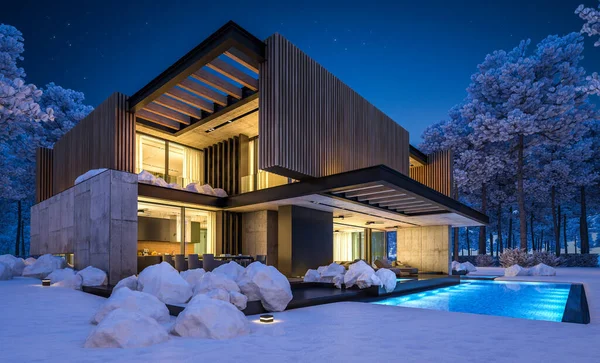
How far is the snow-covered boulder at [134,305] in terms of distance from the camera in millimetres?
5355

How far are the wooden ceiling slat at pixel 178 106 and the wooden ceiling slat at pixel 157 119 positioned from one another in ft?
4.26

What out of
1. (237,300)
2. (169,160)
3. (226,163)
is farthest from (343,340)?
(169,160)

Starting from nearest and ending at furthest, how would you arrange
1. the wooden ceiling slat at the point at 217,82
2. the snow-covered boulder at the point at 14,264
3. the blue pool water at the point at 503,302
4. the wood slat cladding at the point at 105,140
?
the blue pool water at the point at 503,302
the wooden ceiling slat at the point at 217,82
the snow-covered boulder at the point at 14,264
the wood slat cladding at the point at 105,140

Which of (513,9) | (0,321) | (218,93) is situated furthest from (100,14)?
(0,321)

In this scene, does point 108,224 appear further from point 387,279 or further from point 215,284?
point 387,279

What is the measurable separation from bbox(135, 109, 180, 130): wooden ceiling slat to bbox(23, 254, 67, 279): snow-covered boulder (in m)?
6.03

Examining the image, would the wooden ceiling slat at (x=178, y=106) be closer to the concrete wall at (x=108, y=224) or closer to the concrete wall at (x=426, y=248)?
the concrete wall at (x=108, y=224)

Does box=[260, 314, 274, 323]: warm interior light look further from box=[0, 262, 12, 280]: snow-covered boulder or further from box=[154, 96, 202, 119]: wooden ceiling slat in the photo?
box=[154, 96, 202, 119]: wooden ceiling slat

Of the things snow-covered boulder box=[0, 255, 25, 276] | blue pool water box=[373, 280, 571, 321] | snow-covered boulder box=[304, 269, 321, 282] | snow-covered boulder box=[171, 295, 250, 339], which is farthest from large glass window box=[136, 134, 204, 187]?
snow-covered boulder box=[171, 295, 250, 339]

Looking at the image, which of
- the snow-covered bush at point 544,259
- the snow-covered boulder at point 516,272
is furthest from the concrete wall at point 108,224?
the snow-covered bush at point 544,259

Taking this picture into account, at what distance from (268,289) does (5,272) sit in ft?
32.1

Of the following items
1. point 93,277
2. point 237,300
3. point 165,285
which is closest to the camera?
point 237,300

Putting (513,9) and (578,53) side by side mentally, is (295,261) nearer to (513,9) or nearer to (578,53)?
(578,53)

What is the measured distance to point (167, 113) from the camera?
15.0m
